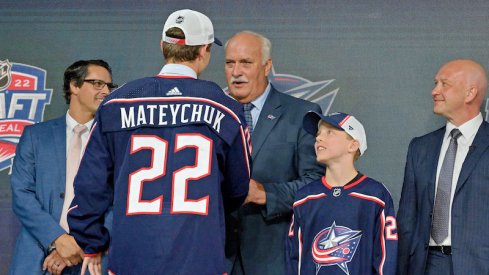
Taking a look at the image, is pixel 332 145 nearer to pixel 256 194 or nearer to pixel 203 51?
pixel 256 194

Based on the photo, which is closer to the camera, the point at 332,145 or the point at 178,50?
the point at 178,50

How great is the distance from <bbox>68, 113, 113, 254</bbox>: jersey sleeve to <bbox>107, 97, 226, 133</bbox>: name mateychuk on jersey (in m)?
0.13

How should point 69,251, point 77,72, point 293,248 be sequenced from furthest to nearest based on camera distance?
point 77,72 → point 69,251 → point 293,248

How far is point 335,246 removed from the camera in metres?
3.79

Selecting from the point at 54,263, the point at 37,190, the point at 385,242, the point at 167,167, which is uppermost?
the point at 167,167

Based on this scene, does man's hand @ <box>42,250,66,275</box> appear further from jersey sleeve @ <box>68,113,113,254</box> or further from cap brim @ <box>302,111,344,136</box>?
cap brim @ <box>302,111,344,136</box>

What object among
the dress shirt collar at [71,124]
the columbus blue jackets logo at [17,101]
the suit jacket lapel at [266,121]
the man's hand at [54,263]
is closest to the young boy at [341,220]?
the suit jacket lapel at [266,121]

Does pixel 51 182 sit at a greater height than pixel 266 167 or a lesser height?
lesser

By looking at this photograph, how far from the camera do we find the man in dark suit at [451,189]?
402 centimetres

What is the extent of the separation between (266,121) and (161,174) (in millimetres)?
1092

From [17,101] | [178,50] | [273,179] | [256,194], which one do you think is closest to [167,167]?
[178,50]

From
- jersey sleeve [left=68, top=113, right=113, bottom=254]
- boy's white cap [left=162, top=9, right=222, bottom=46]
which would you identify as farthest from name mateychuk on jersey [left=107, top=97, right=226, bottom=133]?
boy's white cap [left=162, top=9, right=222, bottom=46]

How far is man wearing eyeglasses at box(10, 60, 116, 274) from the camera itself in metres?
4.27

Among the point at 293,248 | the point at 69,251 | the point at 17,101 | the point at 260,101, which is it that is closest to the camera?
the point at 293,248
